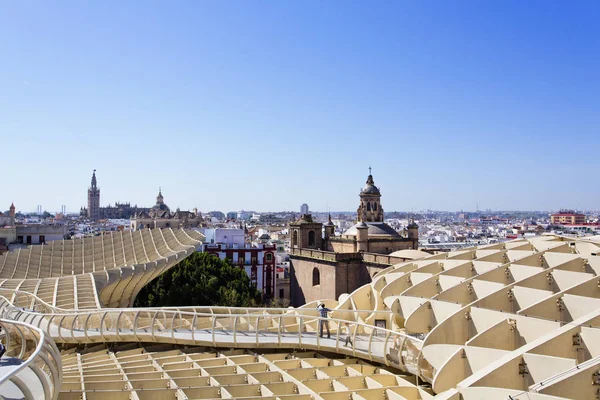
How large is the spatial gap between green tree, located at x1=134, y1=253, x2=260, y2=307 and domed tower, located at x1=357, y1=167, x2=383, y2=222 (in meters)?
20.8

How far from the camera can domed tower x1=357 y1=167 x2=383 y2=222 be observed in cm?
5844

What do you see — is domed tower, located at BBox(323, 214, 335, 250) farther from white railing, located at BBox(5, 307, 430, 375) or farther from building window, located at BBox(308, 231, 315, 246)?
white railing, located at BBox(5, 307, 430, 375)

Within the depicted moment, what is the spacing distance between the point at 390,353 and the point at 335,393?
2.49m

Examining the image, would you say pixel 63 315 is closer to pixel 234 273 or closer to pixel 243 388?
pixel 243 388

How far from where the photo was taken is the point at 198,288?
38125mm

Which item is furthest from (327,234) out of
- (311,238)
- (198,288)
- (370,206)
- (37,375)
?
(37,375)

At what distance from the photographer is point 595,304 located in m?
12.8

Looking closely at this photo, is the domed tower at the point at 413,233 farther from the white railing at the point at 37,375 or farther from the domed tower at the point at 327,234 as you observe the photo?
the white railing at the point at 37,375

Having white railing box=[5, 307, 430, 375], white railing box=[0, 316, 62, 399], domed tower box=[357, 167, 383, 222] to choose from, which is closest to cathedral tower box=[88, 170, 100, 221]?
domed tower box=[357, 167, 383, 222]

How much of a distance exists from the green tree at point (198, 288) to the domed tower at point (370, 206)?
20.8 metres

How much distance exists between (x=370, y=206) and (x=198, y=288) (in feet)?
84.0

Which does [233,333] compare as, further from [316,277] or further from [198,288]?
[316,277]

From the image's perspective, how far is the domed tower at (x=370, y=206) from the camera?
58.4 m

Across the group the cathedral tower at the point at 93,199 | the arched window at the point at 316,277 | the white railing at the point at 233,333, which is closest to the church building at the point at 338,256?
the arched window at the point at 316,277
